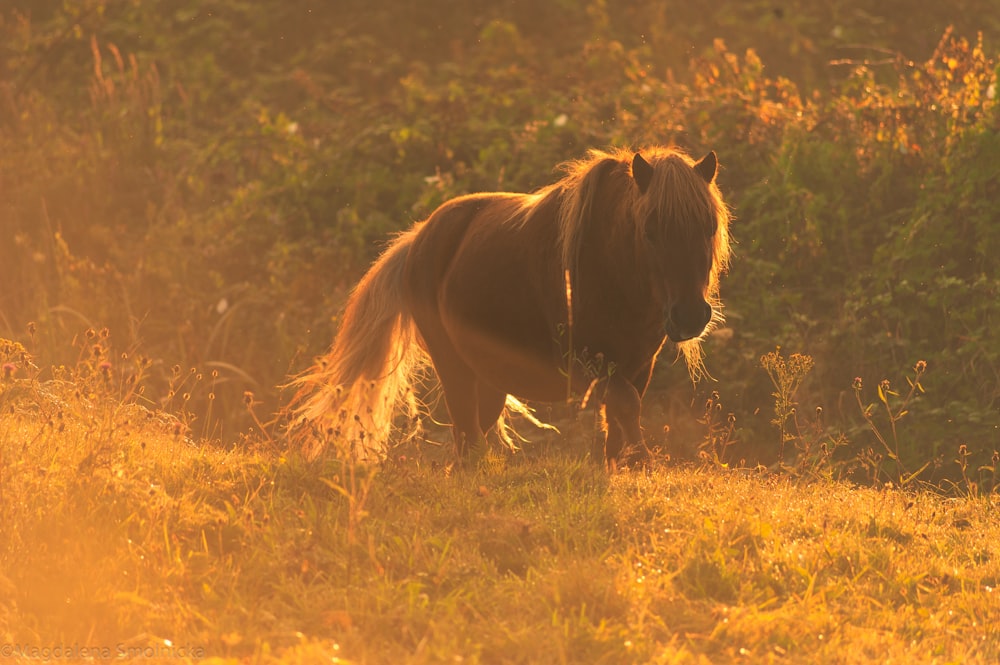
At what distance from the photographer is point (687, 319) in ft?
19.4

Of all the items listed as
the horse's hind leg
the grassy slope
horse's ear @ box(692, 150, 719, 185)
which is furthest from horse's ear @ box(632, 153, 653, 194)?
the horse's hind leg

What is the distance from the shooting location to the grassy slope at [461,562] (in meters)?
4.51

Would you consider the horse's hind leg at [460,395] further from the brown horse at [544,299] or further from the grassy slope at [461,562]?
the grassy slope at [461,562]

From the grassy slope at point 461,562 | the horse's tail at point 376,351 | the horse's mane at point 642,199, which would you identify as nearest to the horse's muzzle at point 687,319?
the horse's mane at point 642,199

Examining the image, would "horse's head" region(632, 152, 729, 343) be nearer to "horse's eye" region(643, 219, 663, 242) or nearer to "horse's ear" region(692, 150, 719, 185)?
"horse's eye" region(643, 219, 663, 242)

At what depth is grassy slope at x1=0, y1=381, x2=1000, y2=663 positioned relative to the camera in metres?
4.51

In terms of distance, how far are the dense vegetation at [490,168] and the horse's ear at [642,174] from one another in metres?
1.69

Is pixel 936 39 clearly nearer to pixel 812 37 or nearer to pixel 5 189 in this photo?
pixel 812 37

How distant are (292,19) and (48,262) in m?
5.07

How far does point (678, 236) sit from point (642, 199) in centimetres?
26

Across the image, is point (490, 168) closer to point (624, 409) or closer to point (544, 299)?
point (544, 299)

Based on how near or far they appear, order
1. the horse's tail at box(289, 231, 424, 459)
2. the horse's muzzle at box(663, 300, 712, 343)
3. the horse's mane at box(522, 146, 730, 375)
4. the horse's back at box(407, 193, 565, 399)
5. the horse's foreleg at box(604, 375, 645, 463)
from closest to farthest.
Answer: the horse's muzzle at box(663, 300, 712, 343), the horse's mane at box(522, 146, 730, 375), the horse's foreleg at box(604, 375, 645, 463), the horse's back at box(407, 193, 565, 399), the horse's tail at box(289, 231, 424, 459)

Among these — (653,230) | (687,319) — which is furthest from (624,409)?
(653,230)

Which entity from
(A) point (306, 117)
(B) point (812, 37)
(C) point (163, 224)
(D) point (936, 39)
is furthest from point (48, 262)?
(D) point (936, 39)
